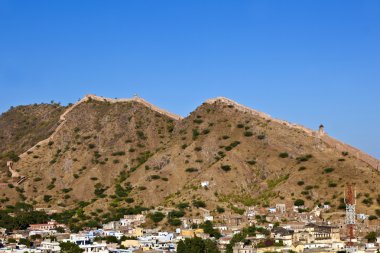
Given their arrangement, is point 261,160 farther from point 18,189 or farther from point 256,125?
point 18,189

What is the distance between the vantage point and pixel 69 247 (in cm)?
6550

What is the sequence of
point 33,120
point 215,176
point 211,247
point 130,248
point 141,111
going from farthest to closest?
1. point 33,120
2. point 141,111
3. point 215,176
4. point 130,248
5. point 211,247

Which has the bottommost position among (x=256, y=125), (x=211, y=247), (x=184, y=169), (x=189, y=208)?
(x=211, y=247)

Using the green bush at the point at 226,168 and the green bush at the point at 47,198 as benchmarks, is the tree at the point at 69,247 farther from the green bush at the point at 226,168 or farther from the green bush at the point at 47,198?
the green bush at the point at 47,198

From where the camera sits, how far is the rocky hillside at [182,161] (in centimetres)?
8844

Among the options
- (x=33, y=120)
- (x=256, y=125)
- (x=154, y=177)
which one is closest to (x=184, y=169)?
(x=154, y=177)

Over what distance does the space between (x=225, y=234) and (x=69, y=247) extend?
1622 cm

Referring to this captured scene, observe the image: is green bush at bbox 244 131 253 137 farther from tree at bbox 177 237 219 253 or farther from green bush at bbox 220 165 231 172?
tree at bbox 177 237 219 253

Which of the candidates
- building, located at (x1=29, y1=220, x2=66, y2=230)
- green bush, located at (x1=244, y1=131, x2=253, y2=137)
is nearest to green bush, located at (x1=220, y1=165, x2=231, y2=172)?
green bush, located at (x1=244, y1=131, x2=253, y2=137)

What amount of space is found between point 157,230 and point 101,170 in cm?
2653

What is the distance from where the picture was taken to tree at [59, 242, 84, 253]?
208ft

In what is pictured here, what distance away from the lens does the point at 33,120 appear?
138375 mm

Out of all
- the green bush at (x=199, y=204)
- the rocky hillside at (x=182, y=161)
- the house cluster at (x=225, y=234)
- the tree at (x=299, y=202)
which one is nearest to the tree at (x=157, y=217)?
the house cluster at (x=225, y=234)

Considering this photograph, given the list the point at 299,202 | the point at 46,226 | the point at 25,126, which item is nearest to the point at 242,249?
the point at 299,202
